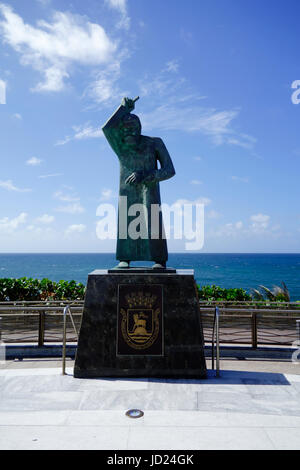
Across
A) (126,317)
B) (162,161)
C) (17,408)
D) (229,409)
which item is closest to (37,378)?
(17,408)

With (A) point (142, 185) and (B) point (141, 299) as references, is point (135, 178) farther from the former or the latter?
(B) point (141, 299)

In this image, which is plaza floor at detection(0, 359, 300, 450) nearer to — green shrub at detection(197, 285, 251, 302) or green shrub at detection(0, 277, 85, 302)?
green shrub at detection(197, 285, 251, 302)

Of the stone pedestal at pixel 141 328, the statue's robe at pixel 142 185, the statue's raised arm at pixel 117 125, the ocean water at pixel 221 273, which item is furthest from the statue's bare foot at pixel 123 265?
the ocean water at pixel 221 273

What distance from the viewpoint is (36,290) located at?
43.5 feet

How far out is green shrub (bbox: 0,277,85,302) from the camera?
42.0 feet

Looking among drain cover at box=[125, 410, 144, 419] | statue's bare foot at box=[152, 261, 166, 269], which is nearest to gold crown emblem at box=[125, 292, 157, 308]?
statue's bare foot at box=[152, 261, 166, 269]

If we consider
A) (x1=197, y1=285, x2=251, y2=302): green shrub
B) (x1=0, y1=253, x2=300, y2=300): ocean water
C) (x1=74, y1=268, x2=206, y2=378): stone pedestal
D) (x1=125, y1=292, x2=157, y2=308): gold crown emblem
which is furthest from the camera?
(x1=0, y1=253, x2=300, y2=300): ocean water

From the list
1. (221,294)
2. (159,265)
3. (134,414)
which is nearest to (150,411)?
(134,414)

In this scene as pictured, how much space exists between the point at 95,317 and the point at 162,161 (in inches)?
114

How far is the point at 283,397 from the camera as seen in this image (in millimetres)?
4516

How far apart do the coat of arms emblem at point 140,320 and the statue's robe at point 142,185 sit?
2.17 feet

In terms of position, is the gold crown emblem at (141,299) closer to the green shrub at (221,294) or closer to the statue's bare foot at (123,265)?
the statue's bare foot at (123,265)

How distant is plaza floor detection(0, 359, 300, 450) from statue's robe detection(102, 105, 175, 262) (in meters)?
2.09
